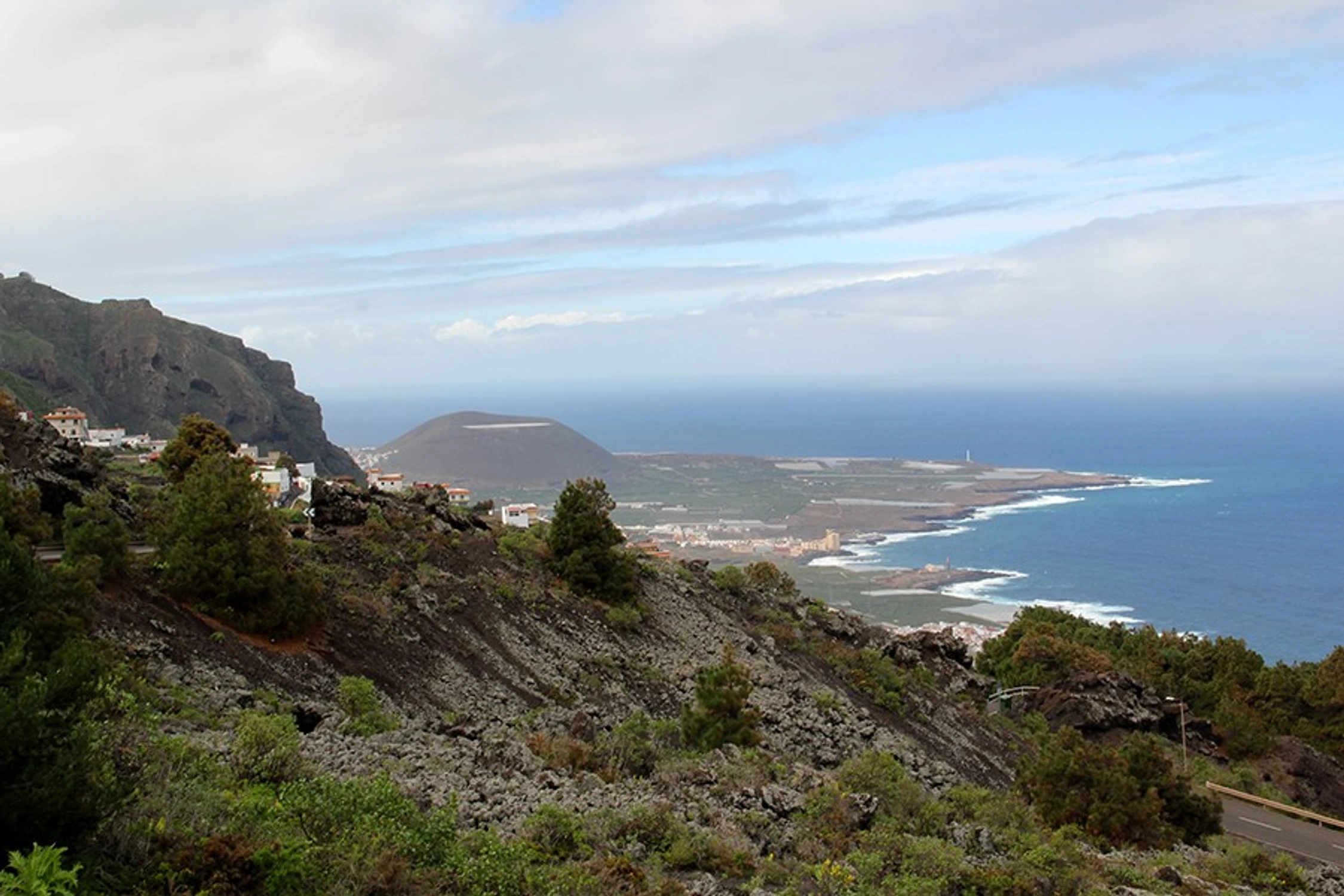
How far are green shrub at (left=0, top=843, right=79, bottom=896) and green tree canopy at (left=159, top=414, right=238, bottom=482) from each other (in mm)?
21945

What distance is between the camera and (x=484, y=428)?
152 m

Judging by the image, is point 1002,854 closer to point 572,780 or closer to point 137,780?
point 572,780

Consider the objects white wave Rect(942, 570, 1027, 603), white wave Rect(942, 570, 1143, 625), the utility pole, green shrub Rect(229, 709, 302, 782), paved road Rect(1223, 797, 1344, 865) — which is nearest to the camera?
green shrub Rect(229, 709, 302, 782)

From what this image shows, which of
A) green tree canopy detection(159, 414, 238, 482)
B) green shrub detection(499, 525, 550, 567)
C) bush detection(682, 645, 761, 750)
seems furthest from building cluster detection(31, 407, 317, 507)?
bush detection(682, 645, 761, 750)

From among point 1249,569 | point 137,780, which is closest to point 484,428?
point 1249,569

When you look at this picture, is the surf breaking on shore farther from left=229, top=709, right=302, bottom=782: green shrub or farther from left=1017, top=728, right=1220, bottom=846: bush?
left=229, top=709, right=302, bottom=782: green shrub

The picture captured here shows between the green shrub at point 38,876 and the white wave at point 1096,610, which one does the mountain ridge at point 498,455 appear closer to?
the white wave at point 1096,610

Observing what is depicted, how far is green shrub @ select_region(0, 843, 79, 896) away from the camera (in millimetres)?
5047

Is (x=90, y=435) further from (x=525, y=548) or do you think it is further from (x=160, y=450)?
(x=525, y=548)

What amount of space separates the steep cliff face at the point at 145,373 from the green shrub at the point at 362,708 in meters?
69.3

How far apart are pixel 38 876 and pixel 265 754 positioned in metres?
4.48

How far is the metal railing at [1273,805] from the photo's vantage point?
22.9 m

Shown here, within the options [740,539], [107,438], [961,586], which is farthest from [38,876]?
[740,539]

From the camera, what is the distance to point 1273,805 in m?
23.9
